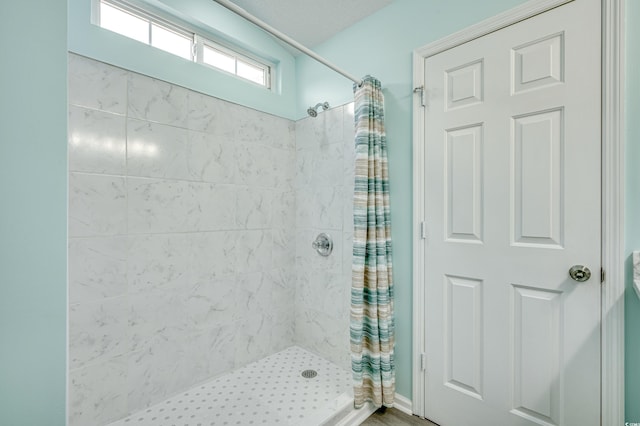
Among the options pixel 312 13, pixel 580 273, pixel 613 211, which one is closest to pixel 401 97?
pixel 312 13

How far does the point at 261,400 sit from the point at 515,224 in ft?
5.55

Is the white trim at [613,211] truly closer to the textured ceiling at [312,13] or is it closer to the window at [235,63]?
the textured ceiling at [312,13]

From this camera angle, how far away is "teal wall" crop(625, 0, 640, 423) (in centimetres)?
109

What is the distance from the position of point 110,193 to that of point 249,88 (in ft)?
3.80

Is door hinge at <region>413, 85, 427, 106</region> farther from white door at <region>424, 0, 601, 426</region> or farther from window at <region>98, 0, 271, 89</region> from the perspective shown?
window at <region>98, 0, 271, 89</region>

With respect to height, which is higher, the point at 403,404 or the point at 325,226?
the point at 325,226

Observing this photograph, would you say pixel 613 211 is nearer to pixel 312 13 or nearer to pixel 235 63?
pixel 312 13

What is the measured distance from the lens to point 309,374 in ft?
6.45

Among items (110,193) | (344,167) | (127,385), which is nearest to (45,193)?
(110,193)

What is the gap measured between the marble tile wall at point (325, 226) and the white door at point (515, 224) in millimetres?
594

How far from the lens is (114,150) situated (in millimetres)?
1520

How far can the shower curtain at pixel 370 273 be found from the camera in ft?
5.31

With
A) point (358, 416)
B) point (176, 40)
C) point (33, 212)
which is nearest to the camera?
point (33, 212)

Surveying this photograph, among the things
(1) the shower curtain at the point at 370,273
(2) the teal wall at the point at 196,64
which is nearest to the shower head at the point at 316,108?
(2) the teal wall at the point at 196,64
